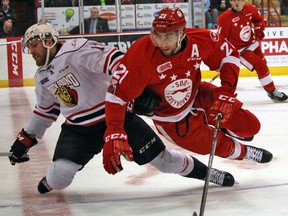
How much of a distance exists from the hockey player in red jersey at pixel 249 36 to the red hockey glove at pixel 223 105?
3.51m

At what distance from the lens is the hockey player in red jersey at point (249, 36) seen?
643cm

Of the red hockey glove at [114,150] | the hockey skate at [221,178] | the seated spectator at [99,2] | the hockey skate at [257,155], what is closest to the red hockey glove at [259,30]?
the seated spectator at [99,2]

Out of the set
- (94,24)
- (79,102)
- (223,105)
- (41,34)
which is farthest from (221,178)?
(94,24)

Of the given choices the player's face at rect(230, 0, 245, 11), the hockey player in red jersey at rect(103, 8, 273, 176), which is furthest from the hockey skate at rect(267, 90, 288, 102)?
the hockey player in red jersey at rect(103, 8, 273, 176)

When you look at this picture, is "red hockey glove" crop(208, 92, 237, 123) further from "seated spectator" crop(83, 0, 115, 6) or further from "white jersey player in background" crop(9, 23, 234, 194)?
Answer: "seated spectator" crop(83, 0, 115, 6)

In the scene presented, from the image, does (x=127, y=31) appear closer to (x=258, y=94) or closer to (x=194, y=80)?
(x=258, y=94)

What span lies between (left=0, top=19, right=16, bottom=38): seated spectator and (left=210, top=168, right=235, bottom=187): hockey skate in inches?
233

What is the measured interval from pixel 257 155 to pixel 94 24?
5.60 meters

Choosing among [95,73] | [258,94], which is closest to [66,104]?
[95,73]

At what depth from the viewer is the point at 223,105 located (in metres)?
2.94

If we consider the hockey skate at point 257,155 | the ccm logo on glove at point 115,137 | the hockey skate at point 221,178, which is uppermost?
the ccm logo on glove at point 115,137

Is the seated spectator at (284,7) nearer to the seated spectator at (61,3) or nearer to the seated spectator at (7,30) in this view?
the seated spectator at (61,3)

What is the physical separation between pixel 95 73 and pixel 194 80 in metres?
0.42

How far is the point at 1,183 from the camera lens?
359 cm
